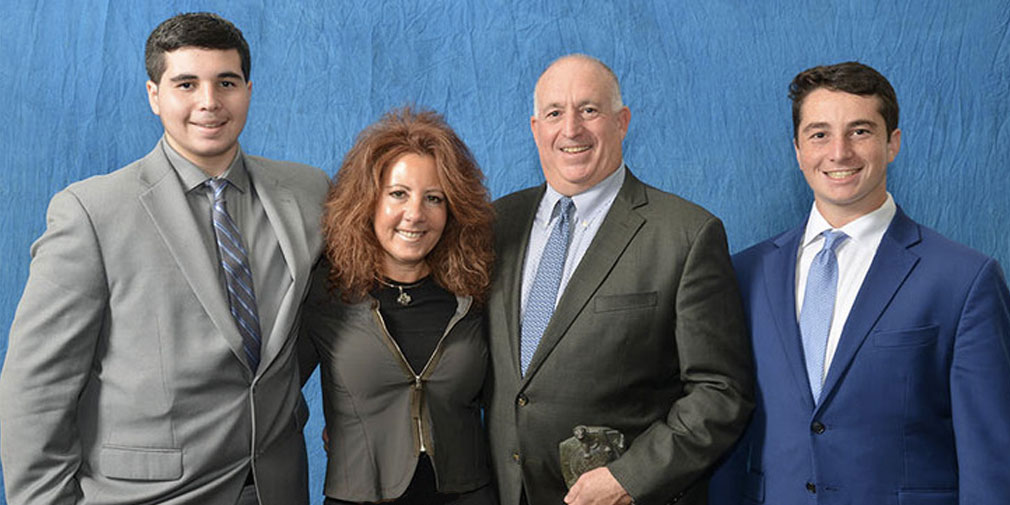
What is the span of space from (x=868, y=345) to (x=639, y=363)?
0.53 m

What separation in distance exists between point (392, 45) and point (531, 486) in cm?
162

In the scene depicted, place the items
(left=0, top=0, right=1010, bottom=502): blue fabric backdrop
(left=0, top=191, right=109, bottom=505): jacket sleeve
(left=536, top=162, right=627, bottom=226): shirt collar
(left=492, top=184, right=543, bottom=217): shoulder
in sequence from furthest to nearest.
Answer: (left=0, top=0, right=1010, bottom=502): blue fabric backdrop < (left=492, top=184, right=543, bottom=217): shoulder < (left=536, top=162, right=627, bottom=226): shirt collar < (left=0, top=191, right=109, bottom=505): jacket sleeve

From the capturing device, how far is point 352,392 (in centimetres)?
230

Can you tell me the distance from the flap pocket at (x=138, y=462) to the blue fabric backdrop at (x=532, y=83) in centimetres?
128

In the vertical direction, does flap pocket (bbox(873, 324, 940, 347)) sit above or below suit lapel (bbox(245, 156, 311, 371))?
below

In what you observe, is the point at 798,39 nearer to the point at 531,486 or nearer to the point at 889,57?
the point at 889,57

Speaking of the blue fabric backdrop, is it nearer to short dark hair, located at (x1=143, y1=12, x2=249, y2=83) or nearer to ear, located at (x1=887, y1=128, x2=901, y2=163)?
ear, located at (x1=887, y1=128, x2=901, y2=163)

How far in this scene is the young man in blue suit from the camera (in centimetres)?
214

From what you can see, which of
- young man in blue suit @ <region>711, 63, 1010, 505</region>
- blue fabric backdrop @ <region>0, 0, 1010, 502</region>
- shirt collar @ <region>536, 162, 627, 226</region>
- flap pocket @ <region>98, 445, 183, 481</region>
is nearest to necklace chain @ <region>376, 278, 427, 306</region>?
shirt collar @ <region>536, 162, 627, 226</region>

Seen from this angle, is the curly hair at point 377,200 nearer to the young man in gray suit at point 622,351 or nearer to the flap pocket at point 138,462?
the young man in gray suit at point 622,351

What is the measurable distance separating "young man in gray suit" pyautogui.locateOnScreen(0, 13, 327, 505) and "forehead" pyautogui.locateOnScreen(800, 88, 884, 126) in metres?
1.31

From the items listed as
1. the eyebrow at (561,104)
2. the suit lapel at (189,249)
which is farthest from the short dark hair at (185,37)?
the eyebrow at (561,104)

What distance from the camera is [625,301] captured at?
7.66 ft

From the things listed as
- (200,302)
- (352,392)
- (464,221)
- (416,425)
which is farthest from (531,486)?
(200,302)
